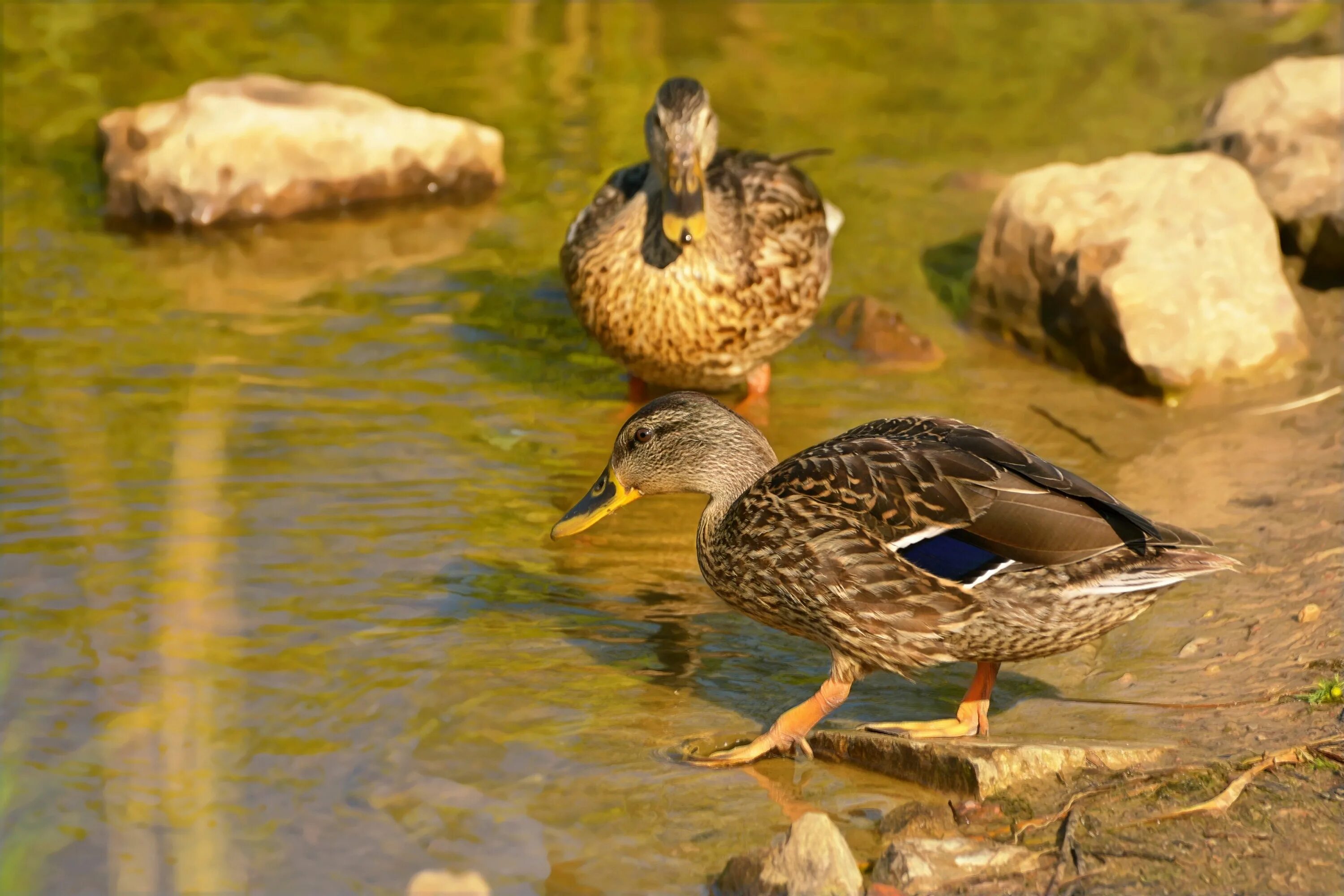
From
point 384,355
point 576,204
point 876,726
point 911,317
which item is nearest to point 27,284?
point 384,355

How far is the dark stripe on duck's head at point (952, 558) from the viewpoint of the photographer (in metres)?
4.00

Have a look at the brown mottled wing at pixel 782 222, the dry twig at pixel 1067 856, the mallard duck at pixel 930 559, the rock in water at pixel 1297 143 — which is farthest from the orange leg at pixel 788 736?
the rock in water at pixel 1297 143

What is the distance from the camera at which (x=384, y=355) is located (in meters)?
7.18

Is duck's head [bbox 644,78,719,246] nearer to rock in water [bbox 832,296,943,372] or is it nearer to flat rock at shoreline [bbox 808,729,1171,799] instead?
rock in water [bbox 832,296,943,372]

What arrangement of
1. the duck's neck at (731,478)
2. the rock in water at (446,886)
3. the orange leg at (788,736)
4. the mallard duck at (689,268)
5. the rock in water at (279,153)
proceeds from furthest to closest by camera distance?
the rock in water at (279,153) → the mallard duck at (689,268) → the duck's neck at (731,478) → the orange leg at (788,736) → the rock in water at (446,886)

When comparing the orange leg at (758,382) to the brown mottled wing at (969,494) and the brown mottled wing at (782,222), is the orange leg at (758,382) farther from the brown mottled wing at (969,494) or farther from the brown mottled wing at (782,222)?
the brown mottled wing at (969,494)

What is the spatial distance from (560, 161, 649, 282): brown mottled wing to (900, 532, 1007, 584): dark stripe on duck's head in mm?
2927

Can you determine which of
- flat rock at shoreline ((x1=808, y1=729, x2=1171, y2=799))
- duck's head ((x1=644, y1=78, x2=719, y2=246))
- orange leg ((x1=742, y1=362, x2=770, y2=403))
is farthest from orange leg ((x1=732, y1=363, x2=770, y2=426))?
flat rock at shoreline ((x1=808, y1=729, x2=1171, y2=799))

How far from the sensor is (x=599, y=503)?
493 cm

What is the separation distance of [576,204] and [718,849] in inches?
229

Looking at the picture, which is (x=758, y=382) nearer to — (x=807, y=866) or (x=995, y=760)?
(x=995, y=760)

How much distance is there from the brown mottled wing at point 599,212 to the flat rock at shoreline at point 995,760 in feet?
10.6

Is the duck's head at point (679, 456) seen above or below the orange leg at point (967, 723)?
above

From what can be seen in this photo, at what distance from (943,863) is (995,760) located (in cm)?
41
